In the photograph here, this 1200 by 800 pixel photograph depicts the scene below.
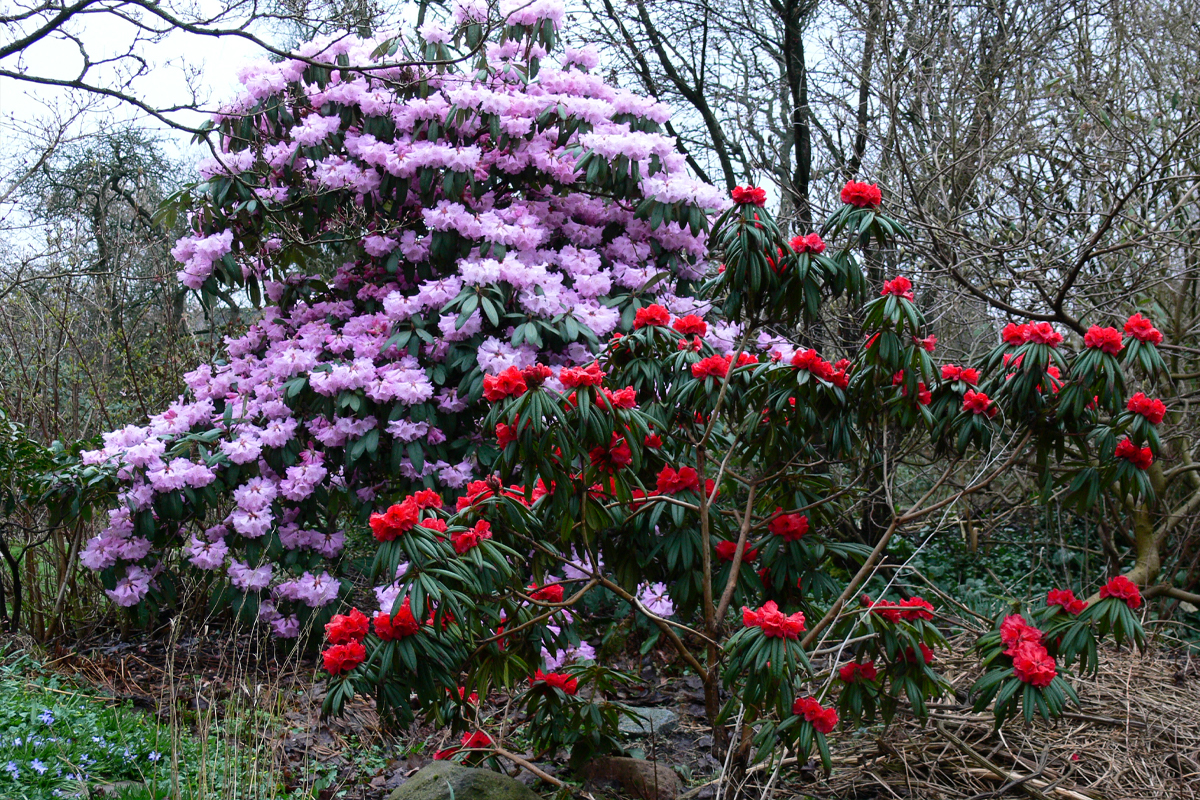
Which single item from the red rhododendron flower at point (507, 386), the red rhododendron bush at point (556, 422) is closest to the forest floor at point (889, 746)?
the red rhododendron bush at point (556, 422)

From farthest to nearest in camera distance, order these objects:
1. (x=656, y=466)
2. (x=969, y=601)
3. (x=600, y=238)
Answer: (x=969, y=601)
(x=600, y=238)
(x=656, y=466)

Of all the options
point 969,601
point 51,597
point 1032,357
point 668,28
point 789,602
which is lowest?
point 969,601

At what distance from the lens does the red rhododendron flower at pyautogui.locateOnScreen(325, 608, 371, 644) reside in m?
2.09

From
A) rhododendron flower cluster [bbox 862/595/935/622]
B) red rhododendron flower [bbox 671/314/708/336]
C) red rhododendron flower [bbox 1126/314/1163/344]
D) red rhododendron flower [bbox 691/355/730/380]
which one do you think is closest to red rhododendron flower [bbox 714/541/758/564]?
rhododendron flower cluster [bbox 862/595/935/622]

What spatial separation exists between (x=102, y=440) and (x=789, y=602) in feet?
9.91

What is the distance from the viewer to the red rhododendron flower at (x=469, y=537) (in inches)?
81.0

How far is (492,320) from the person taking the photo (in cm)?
336

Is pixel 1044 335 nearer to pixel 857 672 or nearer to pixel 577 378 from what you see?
pixel 857 672

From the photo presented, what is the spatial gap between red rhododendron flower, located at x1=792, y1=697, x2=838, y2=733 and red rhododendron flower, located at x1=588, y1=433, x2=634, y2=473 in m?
0.67

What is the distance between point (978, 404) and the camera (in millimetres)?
2383

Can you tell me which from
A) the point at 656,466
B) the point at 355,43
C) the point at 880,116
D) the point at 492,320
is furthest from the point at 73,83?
the point at 880,116

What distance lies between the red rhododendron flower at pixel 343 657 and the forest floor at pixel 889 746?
0.33 metres

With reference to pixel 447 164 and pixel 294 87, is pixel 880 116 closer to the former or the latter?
pixel 447 164

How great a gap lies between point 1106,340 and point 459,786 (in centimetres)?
190
